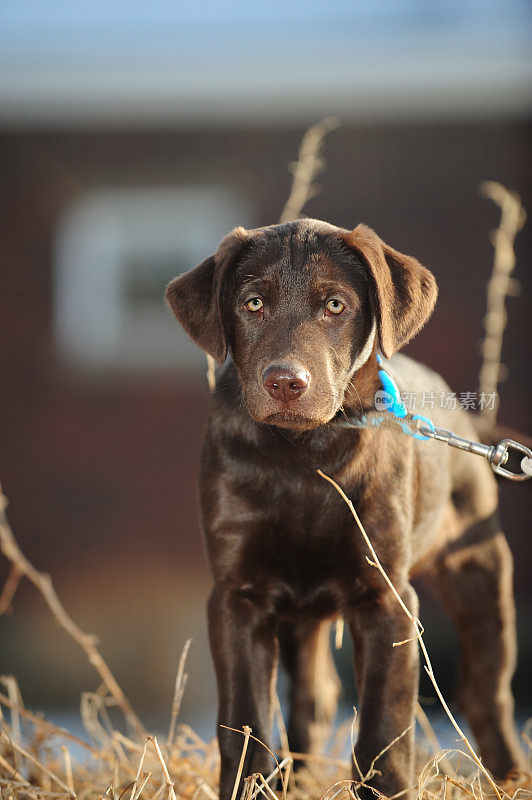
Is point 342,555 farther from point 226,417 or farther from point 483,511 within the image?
point 483,511

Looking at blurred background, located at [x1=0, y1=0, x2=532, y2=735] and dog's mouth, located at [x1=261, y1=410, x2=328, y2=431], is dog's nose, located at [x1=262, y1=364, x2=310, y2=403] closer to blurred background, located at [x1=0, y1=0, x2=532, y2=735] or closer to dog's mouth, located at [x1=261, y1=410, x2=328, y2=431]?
dog's mouth, located at [x1=261, y1=410, x2=328, y2=431]

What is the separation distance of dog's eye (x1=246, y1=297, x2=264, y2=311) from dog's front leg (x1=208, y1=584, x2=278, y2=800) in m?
0.74

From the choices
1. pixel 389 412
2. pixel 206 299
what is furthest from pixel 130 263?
pixel 389 412

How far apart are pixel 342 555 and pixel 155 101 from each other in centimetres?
688

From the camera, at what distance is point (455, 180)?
28.4 ft

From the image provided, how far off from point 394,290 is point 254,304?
0.37 meters

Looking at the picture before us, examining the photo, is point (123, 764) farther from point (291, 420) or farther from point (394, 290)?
point (394, 290)

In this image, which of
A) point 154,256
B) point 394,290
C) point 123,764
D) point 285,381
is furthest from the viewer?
point 154,256

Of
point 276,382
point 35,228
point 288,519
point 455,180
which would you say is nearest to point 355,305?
point 276,382

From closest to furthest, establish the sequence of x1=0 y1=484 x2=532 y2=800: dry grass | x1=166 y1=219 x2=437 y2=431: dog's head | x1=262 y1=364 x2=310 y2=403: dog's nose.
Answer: x1=262 y1=364 x2=310 y2=403: dog's nose < x1=166 y1=219 x2=437 y2=431: dog's head < x1=0 y1=484 x2=532 y2=800: dry grass

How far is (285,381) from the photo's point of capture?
2.21 meters

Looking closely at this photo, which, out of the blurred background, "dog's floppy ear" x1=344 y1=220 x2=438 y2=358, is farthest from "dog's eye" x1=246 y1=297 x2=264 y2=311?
the blurred background

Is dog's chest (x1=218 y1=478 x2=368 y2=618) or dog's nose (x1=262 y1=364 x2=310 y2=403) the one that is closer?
dog's nose (x1=262 y1=364 x2=310 y2=403)

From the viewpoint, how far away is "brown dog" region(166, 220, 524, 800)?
2.41 m
